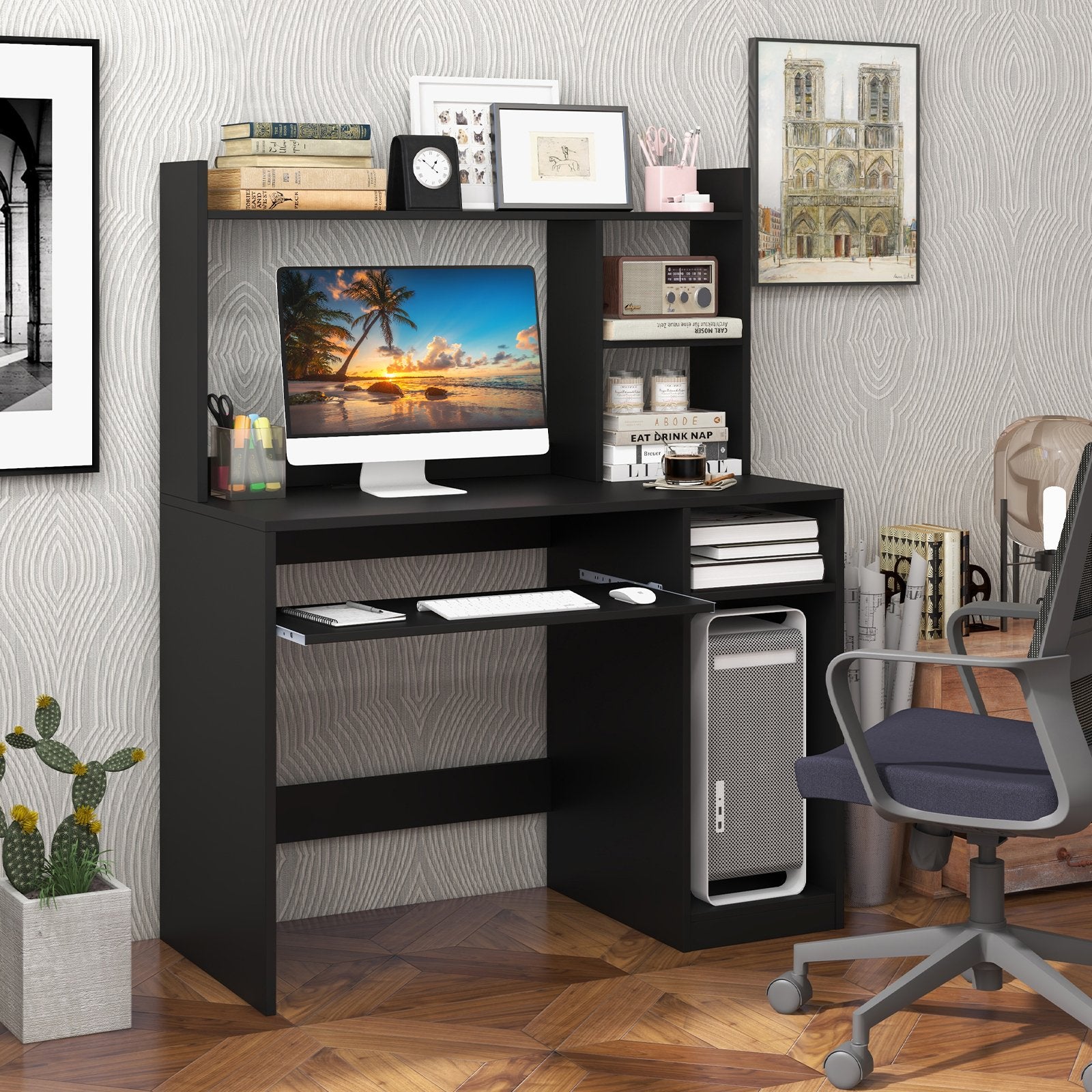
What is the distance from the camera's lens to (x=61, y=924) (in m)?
3.05

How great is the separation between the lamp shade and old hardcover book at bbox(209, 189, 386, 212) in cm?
166

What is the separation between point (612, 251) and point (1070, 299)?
132 centimetres

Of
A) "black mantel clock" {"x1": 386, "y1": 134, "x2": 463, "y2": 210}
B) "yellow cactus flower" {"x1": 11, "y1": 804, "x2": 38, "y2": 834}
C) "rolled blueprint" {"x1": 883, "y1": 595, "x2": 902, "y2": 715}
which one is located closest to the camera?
"yellow cactus flower" {"x1": 11, "y1": 804, "x2": 38, "y2": 834}

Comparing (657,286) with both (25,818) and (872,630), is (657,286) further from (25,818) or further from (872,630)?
(25,818)

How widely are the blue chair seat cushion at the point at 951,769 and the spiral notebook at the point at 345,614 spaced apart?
2.58ft

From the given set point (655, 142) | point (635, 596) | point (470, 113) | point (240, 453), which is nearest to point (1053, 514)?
point (635, 596)

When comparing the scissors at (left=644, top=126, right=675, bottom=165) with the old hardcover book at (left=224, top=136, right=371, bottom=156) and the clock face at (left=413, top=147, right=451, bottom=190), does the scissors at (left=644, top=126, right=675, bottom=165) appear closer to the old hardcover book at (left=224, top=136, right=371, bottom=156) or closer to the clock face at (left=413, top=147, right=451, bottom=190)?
the clock face at (left=413, top=147, right=451, bottom=190)

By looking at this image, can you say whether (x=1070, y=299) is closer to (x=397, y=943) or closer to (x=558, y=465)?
(x=558, y=465)

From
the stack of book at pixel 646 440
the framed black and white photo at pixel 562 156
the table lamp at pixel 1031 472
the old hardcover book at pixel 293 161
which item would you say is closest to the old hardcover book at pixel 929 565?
the table lamp at pixel 1031 472

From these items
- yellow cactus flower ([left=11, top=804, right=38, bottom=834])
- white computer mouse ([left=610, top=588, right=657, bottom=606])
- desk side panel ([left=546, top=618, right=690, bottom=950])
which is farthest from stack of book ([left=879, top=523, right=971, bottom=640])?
yellow cactus flower ([left=11, top=804, right=38, bottom=834])

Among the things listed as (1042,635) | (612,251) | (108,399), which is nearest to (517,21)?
(612,251)

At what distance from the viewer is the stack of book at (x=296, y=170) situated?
330 cm

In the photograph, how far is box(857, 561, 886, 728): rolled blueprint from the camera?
3834mm

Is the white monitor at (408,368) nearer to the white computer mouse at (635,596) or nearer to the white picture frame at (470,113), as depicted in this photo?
the white picture frame at (470,113)
